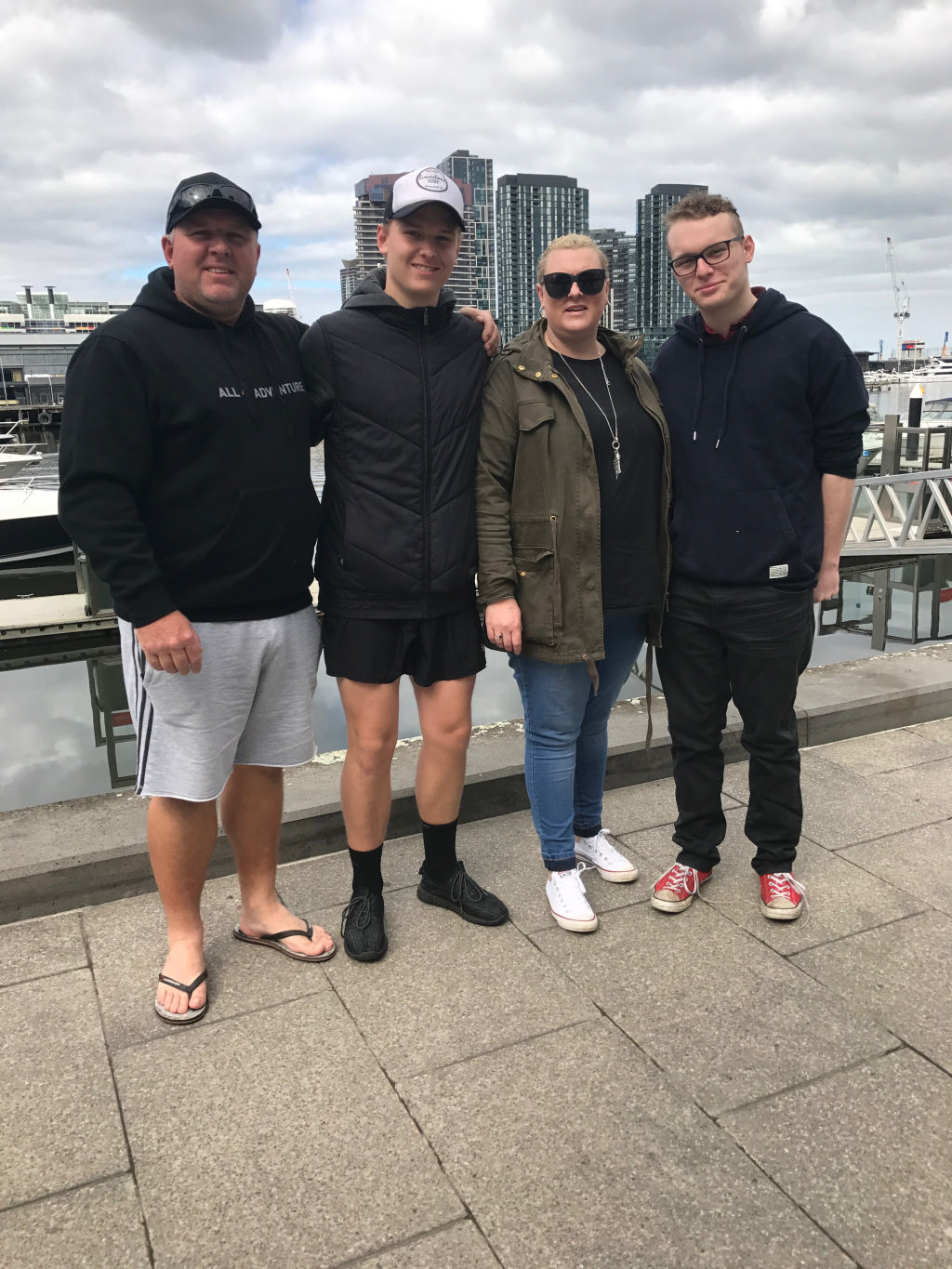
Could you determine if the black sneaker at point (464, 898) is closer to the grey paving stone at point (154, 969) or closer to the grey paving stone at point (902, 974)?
the grey paving stone at point (154, 969)

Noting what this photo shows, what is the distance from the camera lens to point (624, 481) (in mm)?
2617

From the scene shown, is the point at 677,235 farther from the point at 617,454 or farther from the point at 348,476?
the point at 348,476

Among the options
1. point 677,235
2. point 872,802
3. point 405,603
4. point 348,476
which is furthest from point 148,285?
point 872,802

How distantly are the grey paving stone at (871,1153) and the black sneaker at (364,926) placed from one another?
3.46ft

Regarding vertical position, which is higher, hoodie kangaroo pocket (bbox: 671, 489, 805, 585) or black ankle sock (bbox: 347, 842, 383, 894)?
hoodie kangaroo pocket (bbox: 671, 489, 805, 585)

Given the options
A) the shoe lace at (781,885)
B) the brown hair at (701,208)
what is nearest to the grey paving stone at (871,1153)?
the shoe lace at (781,885)

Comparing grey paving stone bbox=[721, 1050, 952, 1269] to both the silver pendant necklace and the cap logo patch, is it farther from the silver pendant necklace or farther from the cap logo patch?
the cap logo patch

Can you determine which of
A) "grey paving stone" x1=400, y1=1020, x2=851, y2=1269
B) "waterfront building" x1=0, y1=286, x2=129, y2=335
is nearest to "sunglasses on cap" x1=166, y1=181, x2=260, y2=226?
"grey paving stone" x1=400, y1=1020, x2=851, y2=1269

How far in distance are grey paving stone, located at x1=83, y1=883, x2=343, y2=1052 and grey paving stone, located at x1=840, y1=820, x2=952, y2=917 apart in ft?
6.05

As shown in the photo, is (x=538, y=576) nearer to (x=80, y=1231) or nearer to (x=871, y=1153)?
(x=871, y=1153)

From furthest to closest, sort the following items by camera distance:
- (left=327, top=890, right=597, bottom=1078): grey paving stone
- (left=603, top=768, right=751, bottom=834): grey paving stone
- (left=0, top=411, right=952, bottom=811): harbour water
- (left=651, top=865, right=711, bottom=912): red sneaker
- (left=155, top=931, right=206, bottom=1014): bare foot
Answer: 1. (left=0, top=411, right=952, bottom=811): harbour water
2. (left=603, top=768, right=751, bottom=834): grey paving stone
3. (left=651, top=865, right=711, bottom=912): red sneaker
4. (left=155, top=931, right=206, bottom=1014): bare foot
5. (left=327, top=890, right=597, bottom=1078): grey paving stone

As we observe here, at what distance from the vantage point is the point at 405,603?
252 centimetres

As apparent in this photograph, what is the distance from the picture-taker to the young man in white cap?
2.44 m

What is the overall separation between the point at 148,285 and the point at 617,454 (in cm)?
130
